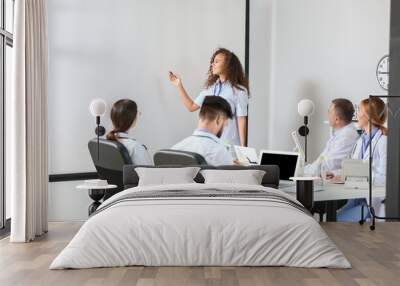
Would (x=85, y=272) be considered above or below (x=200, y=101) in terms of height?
below

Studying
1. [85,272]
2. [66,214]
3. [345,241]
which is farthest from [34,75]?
[345,241]

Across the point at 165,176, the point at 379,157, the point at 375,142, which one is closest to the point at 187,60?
the point at 165,176

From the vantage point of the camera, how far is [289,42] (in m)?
8.07

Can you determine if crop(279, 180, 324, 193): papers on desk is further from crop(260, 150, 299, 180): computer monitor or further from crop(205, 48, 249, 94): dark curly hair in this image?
crop(205, 48, 249, 94): dark curly hair

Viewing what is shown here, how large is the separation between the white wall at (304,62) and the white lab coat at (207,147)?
423 millimetres

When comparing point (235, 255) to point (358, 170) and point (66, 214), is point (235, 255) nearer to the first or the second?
point (358, 170)

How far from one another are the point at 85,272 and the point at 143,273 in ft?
1.46

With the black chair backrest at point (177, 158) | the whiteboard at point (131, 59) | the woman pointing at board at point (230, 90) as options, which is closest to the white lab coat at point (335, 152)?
→ the woman pointing at board at point (230, 90)

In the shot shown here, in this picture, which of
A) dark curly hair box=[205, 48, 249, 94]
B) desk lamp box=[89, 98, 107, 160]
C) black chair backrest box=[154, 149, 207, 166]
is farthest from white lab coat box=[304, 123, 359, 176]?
desk lamp box=[89, 98, 107, 160]

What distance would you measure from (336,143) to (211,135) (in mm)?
1601

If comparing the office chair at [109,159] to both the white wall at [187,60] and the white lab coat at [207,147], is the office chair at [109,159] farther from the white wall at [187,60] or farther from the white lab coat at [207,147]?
the white lab coat at [207,147]

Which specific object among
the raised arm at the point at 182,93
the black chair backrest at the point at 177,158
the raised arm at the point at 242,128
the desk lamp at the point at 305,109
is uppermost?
the raised arm at the point at 182,93

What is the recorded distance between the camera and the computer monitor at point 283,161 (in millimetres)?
7604

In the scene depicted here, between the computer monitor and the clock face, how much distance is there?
1.44 meters
